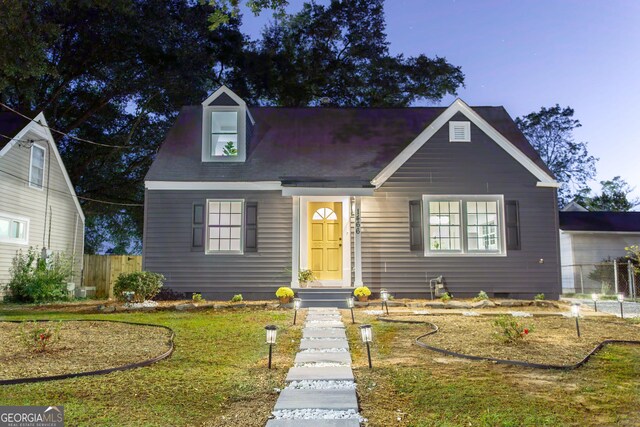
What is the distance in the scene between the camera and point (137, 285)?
12.2 meters

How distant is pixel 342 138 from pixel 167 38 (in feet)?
41.1

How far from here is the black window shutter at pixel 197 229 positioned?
44.5 ft

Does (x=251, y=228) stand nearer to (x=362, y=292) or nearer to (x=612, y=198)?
(x=362, y=292)

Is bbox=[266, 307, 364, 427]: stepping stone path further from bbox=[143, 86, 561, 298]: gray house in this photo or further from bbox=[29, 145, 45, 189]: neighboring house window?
bbox=[29, 145, 45, 189]: neighboring house window

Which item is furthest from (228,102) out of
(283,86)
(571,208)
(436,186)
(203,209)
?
(571,208)

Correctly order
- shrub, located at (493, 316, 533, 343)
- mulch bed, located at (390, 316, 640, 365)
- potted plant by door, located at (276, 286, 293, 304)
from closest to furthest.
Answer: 1. mulch bed, located at (390, 316, 640, 365)
2. shrub, located at (493, 316, 533, 343)
3. potted plant by door, located at (276, 286, 293, 304)

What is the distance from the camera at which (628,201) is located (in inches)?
1289

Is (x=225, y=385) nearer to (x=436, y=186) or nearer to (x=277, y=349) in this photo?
(x=277, y=349)

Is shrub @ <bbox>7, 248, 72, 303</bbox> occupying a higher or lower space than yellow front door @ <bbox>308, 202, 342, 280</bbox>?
lower

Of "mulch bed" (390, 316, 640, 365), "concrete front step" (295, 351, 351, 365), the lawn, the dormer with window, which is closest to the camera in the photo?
the lawn

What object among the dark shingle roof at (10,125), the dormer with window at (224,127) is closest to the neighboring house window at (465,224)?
the dormer with window at (224,127)

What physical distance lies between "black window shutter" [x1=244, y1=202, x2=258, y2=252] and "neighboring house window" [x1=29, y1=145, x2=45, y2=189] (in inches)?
331

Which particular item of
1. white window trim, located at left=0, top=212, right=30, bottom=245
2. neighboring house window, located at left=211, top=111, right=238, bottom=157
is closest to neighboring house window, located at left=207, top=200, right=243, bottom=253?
neighboring house window, located at left=211, top=111, right=238, bottom=157

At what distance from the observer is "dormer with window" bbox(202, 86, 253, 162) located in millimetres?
14328
